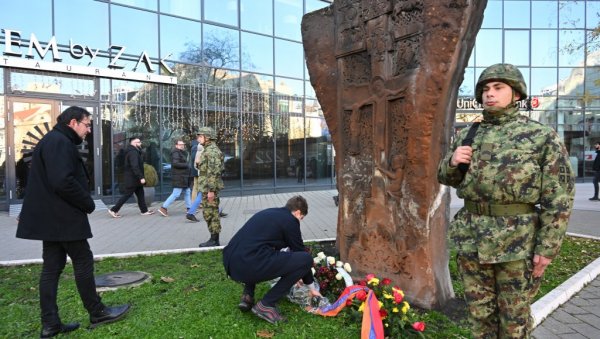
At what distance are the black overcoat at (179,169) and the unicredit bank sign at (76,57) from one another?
3.71m

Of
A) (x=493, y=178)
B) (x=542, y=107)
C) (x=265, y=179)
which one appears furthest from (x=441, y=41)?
(x=542, y=107)

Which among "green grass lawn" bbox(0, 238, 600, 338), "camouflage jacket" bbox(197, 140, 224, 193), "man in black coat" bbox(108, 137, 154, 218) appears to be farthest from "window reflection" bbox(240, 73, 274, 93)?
"green grass lawn" bbox(0, 238, 600, 338)

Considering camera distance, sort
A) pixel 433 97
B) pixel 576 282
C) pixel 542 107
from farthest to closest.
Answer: pixel 542 107 → pixel 576 282 → pixel 433 97

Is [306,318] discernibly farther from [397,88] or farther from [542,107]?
[542,107]

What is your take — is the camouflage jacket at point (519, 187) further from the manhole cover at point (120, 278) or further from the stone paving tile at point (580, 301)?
the manhole cover at point (120, 278)

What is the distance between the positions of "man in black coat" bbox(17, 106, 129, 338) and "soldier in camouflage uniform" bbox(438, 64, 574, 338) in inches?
114

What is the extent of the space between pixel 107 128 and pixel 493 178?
12494 mm

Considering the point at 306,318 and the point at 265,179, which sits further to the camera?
the point at 265,179

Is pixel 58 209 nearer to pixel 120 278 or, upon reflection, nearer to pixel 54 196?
pixel 54 196

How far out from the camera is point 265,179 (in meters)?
16.8

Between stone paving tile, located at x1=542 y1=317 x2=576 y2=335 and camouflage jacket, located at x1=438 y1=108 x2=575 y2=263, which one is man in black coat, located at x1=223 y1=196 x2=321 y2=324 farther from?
stone paving tile, located at x1=542 y1=317 x2=576 y2=335

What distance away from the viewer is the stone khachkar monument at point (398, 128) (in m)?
4.00

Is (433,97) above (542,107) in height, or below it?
below

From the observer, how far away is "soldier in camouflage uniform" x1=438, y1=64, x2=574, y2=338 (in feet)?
8.18
